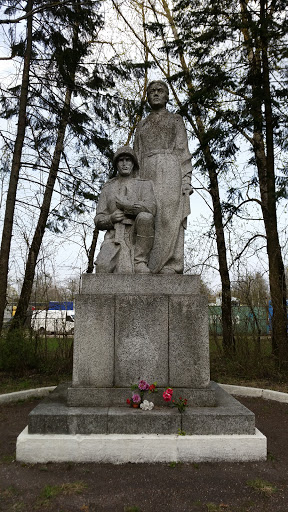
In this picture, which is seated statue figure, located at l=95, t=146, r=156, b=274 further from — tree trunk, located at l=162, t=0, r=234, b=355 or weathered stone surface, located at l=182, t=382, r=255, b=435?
tree trunk, located at l=162, t=0, r=234, b=355

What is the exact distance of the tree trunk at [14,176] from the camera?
782 cm

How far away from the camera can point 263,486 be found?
9.71ft

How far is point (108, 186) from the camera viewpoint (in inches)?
187

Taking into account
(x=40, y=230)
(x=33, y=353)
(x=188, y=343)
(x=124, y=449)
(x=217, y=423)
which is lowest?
(x=124, y=449)

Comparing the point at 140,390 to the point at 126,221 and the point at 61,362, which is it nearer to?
the point at 126,221

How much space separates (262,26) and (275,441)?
25.2 feet

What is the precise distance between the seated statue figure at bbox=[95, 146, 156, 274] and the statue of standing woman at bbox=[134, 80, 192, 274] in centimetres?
16

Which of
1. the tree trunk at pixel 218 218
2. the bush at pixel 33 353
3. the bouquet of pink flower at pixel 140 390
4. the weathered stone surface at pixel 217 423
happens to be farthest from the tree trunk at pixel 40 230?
the weathered stone surface at pixel 217 423

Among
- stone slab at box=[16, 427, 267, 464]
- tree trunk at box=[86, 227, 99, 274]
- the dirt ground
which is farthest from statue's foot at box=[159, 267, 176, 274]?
tree trunk at box=[86, 227, 99, 274]

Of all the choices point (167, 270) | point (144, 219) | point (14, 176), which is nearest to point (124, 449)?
point (167, 270)

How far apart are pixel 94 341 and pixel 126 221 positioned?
135 centimetres

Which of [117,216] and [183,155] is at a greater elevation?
[183,155]

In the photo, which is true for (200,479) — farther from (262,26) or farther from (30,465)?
(262,26)

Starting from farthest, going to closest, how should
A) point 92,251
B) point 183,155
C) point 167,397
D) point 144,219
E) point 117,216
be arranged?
point 92,251, point 183,155, point 117,216, point 144,219, point 167,397
